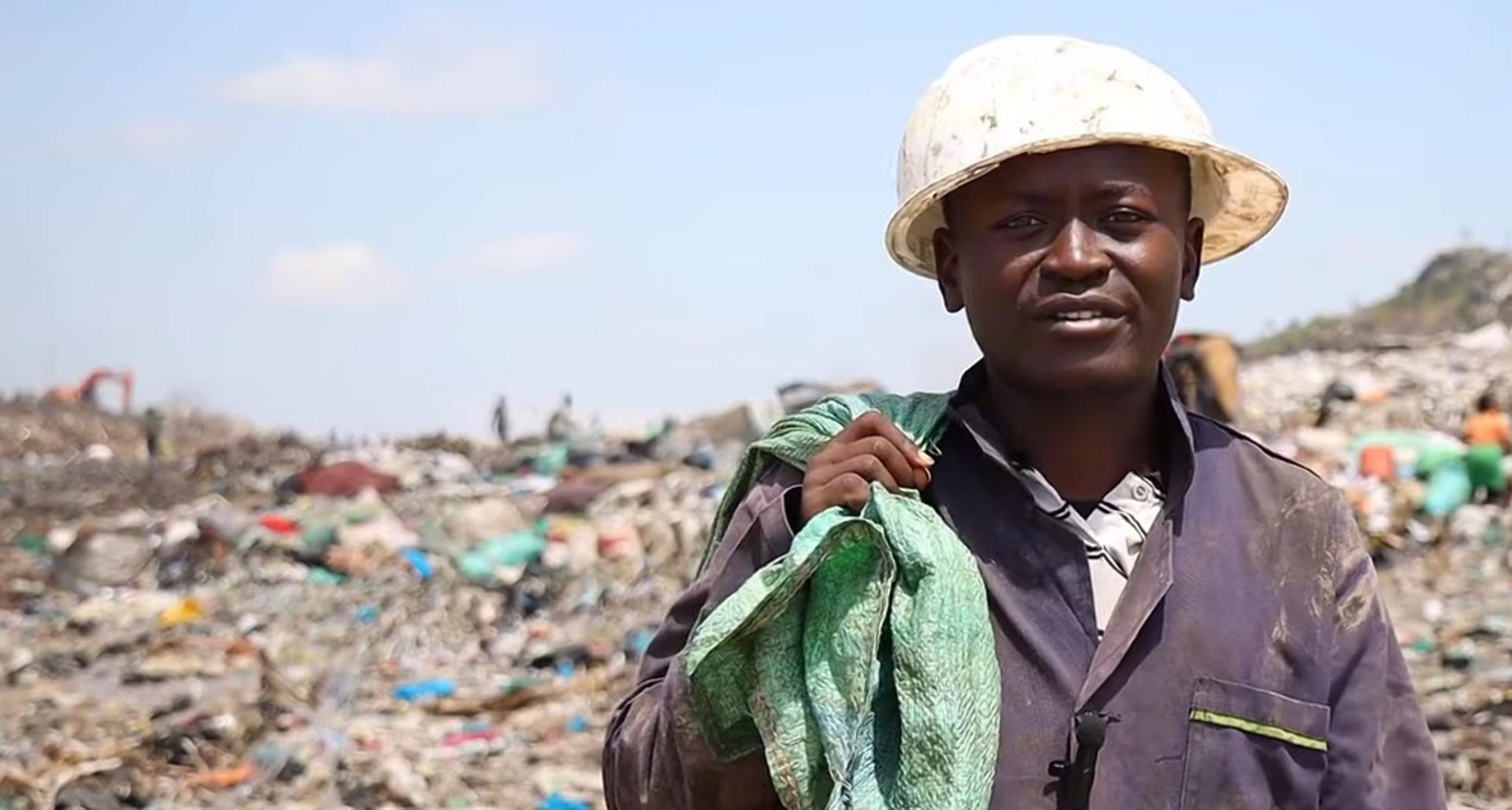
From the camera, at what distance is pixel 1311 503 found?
1.69m

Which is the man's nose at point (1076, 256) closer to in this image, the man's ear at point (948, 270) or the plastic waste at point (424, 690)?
the man's ear at point (948, 270)

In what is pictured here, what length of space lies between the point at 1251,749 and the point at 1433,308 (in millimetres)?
26213

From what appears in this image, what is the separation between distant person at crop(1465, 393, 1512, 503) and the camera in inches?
371

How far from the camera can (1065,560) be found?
1588mm

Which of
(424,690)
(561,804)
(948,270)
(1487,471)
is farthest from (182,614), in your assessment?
(948,270)

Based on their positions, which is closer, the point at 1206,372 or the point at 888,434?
the point at 888,434

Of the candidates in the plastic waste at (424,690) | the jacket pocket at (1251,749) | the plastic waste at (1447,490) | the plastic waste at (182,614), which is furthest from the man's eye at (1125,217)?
the plastic waste at (182,614)

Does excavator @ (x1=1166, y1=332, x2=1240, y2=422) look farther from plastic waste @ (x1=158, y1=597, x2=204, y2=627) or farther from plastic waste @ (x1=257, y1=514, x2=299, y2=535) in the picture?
plastic waste @ (x1=257, y1=514, x2=299, y2=535)

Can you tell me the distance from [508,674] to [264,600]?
99.1 inches

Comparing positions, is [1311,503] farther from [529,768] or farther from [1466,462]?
[1466,462]

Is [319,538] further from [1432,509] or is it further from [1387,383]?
[1387,383]

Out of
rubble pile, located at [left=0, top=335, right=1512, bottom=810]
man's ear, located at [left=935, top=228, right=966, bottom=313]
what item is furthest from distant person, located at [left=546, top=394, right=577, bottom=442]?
man's ear, located at [left=935, top=228, right=966, bottom=313]

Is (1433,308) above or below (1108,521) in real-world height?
below

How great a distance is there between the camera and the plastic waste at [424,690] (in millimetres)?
7656
